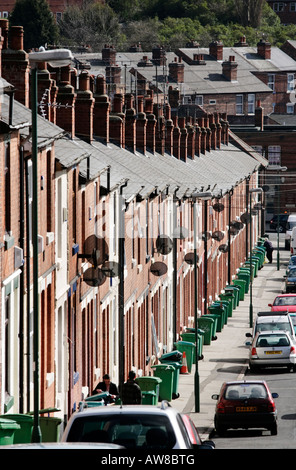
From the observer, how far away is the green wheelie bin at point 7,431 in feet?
55.1

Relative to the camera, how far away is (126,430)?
1416 cm

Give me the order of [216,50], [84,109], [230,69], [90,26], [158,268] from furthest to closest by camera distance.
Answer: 1. [90,26]
2. [216,50]
3. [230,69]
4. [158,268]
5. [84,109]

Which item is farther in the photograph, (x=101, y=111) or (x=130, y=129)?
(x=130, y=129)

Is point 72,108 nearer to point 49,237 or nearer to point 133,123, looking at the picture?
point 49,237

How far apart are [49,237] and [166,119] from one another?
3373 centimetres

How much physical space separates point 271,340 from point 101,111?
964 centimetres

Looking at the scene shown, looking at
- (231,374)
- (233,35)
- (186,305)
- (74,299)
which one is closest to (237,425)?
(74,299)

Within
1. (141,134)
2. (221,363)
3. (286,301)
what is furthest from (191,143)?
(221,363)

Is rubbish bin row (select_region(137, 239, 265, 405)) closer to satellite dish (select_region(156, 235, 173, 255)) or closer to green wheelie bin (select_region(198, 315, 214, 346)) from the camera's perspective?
green wheelie bin (select_region(198, 315, 214, 346))

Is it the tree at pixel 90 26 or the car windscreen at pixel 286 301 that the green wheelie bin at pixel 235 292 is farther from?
the tree at pixel 90 26

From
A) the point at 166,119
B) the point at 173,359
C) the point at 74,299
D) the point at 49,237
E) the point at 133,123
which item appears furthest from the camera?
the point at 166,119

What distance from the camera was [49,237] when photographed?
23.5 m

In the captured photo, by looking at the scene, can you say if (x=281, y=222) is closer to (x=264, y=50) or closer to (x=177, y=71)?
(x=177, y=71)

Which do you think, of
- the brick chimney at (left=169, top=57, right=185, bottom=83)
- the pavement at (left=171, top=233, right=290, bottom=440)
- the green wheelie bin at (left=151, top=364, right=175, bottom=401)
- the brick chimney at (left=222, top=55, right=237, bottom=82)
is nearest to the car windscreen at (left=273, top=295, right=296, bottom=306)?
the pavement at (left=171, top=233, right=290, bottom=440)
